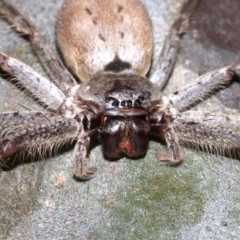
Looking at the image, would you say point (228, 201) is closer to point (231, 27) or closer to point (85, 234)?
point (85, 234)

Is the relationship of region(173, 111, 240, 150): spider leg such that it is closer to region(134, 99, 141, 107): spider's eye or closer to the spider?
the spider

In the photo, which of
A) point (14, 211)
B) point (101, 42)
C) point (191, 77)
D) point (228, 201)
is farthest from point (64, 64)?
point (228, 201)

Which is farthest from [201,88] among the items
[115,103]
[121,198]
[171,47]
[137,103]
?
[121,198]

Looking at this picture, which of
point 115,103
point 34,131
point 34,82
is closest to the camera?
point 34,131

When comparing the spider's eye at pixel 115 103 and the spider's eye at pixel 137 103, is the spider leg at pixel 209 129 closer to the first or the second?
the spider's eye at pixel 137 103

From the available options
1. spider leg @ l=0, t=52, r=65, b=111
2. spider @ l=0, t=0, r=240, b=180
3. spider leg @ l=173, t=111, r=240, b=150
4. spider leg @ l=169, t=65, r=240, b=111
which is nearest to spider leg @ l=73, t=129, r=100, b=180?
spider @ l=0, t=0, r=240, b=180

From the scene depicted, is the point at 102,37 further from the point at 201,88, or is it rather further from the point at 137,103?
the point at 201,88
